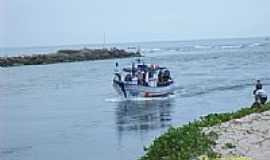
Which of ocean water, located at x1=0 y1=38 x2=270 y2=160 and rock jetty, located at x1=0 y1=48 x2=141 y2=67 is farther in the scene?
rock jetty, located at x1=0 y1=48 x2=141 y2=67

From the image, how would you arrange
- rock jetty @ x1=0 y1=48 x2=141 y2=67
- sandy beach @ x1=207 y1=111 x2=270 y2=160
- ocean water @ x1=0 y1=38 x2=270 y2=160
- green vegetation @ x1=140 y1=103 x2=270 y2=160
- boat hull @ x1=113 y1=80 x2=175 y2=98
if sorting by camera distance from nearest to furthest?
green vegetation @ x1=140 y1=103 x2=270 y2=160
sandy beach @ x1=207 y1=111 x2=270 y2=160
ocean water @ x1=0 y1=38 x2=270 y2=160
boat hull @ x1=113 y1=80 x2=175 y2=98
rock jetty @ x1=0 y1=48 x2=141 y2=67

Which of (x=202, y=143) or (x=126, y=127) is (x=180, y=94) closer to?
(x=126, y=127)

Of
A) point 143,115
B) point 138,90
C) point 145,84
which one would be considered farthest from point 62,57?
point 143,115

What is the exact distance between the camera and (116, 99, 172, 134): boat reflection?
917 inches

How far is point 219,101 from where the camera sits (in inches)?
1207

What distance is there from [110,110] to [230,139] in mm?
21075

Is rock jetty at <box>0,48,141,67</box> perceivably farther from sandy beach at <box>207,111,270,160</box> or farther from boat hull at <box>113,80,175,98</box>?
sandy beach at <box>207,111,270,160</box>

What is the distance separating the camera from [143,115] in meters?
27.2

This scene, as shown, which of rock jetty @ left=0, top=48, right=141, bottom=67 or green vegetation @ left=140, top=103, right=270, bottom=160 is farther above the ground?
green vegetation @ left=140, top=103, right=270, bottom=160

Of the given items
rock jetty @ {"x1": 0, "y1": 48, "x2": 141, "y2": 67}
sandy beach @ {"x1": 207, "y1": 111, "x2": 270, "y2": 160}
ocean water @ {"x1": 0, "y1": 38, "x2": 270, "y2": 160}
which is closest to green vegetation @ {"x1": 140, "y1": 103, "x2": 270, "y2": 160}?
sandy beach @ {"x1": 207, "y1": 111, "x2": 270, "y2": 160}

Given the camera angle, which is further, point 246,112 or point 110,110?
point 110,110

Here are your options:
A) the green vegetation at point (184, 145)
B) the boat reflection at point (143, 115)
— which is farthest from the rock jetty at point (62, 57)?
the green vegetation at point (184, 145)

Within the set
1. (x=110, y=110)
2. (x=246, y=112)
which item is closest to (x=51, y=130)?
(x=110, y=110)

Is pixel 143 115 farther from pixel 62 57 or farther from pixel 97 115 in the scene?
pixel 62 57
